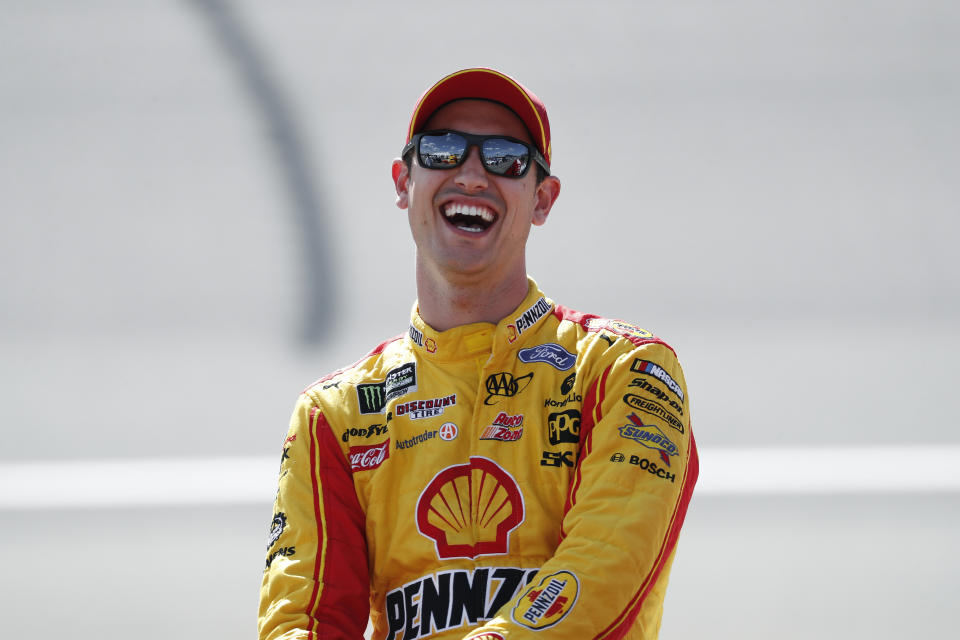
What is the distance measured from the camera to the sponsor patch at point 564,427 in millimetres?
1067

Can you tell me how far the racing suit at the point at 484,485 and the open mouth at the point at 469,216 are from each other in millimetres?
138

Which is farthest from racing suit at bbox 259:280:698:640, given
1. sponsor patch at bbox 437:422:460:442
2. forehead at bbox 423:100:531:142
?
forehead at bbox 423:100:531:142

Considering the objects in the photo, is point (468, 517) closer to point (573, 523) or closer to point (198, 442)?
point (573, 523)

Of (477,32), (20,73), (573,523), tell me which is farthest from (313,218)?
(573,523)

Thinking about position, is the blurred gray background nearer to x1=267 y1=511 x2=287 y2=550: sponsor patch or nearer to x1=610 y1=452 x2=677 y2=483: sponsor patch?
x1=267 y1=511 x2=287 y2=550: sponsor patch

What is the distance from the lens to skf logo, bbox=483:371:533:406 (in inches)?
44.4

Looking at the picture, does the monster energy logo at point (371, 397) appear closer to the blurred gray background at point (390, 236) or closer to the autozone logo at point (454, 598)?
the autozone logo at point (454, 598)

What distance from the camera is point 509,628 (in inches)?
35.4

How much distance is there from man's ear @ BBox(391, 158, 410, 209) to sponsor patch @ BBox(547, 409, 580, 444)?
16.2 inches

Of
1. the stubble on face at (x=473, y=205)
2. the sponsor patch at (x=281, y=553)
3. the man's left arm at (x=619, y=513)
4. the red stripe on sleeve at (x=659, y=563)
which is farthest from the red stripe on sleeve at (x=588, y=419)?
the sponsor patch at (x=281, y=553)

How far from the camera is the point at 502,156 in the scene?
1145 millimetres

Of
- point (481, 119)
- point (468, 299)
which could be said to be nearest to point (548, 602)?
point (468, 299)

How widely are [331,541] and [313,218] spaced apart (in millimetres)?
1548

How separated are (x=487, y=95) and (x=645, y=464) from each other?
59cm
